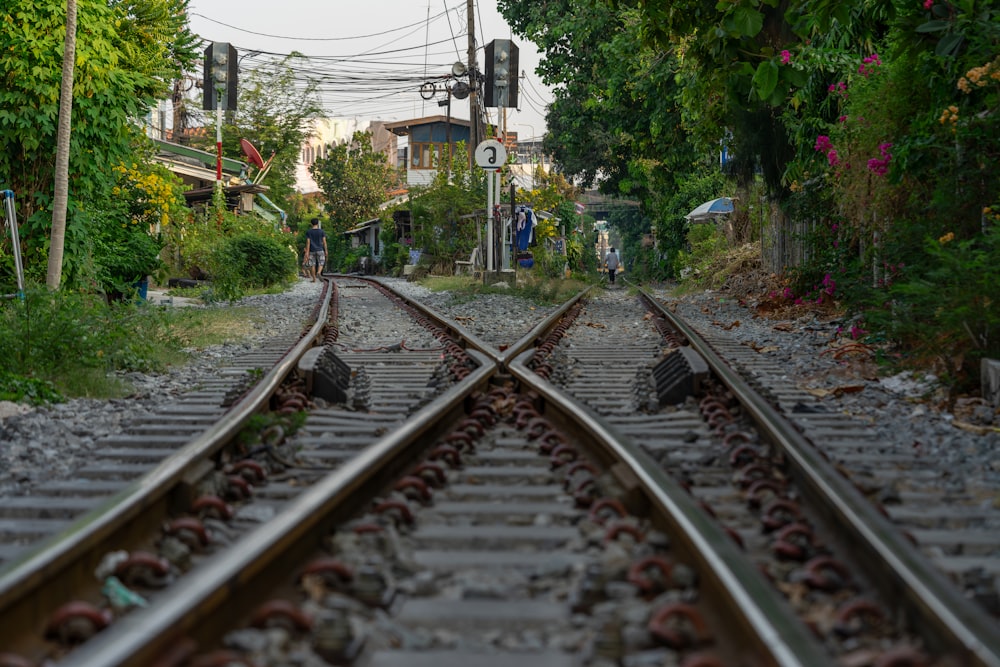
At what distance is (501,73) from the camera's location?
76.9 ft

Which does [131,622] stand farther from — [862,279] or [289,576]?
[862,279]

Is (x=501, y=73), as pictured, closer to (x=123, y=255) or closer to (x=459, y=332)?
(x=123, y=255)

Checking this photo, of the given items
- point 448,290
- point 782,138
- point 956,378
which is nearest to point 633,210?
point 448,290

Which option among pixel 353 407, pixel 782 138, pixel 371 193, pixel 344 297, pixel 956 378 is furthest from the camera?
pixel 371 193

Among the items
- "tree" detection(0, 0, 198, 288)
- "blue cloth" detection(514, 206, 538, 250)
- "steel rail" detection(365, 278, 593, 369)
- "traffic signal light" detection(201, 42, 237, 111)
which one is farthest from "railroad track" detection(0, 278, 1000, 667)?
"traffic signal light" detection(201, 42, 237, 111)

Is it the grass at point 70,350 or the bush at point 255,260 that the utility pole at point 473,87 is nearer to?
the bush at point 255,260

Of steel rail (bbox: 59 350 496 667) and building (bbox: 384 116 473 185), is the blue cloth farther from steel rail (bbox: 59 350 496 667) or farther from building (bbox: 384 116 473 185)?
building (bbox: 384 116 473 185)

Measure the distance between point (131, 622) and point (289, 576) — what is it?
75 cm

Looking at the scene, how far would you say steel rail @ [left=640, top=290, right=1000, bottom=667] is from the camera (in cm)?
215

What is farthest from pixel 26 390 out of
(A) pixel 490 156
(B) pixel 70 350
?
(A) pixel 490 156

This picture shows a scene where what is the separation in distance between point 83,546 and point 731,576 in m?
1.71

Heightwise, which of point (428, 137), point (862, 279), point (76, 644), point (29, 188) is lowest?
point (76, 644)

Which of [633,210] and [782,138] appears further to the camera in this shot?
[633,210]

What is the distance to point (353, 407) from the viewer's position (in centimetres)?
591
